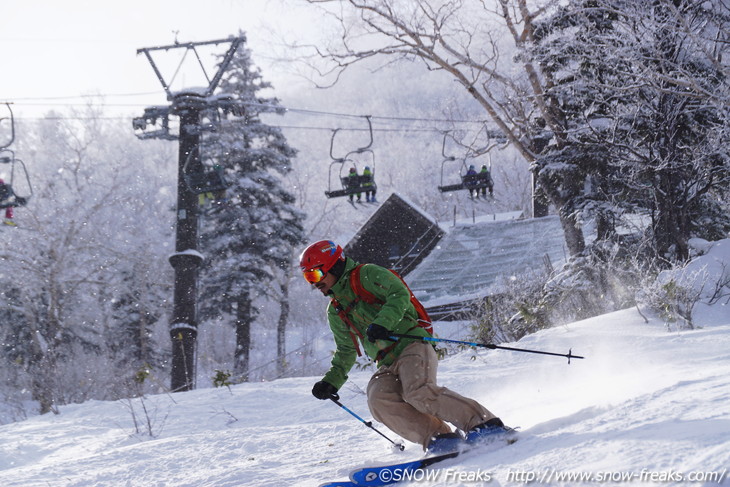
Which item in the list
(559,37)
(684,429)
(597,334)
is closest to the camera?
(684,429)

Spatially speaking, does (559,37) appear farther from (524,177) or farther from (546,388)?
(524,177)

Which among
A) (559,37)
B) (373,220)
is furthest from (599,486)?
(373,220)

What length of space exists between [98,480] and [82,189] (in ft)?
114

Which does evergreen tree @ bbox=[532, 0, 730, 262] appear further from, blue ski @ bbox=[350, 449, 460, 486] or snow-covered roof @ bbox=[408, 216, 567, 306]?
snow-covered roof @ bbox=[408, 216, 567, 306]

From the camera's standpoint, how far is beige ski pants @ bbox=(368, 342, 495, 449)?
158 inches

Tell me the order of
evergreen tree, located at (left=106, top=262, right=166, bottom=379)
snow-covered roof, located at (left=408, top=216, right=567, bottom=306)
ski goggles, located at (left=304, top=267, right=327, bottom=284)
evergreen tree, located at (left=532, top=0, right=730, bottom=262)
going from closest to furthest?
ski goggles, located at (left=304, top=267, right=327, bottom=284)
evergreen tree, located at (left=532, top=0, right=730, bottom=262)
snow-covered roof, located at (left=408, top=216, right=567, bottom=306)
evergreen tree, located at (left=106, top=262, right=166, bottom=379)

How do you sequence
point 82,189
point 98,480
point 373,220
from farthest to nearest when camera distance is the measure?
point 82,189 < point 373,220 < point 98,480

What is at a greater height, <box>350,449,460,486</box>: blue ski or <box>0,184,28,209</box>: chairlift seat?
<box>0,184,28,209</box>: chairlift seat

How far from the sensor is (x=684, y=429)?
10.1 ft

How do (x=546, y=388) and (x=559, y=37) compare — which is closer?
(x=546, y=388)

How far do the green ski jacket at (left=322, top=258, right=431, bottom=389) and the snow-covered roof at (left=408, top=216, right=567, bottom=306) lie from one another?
1418 centimetres

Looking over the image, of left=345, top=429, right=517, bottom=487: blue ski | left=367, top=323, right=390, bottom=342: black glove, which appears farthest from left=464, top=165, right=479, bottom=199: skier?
left=345, top=429, right=517, bottom=487: blue ski

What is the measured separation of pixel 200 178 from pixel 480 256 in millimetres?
12131

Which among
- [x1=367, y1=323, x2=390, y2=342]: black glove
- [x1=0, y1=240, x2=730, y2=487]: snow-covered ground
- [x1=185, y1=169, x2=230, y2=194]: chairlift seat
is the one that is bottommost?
[x1=0, y1=240, x2=730, y2=487]: snow-covered ground
